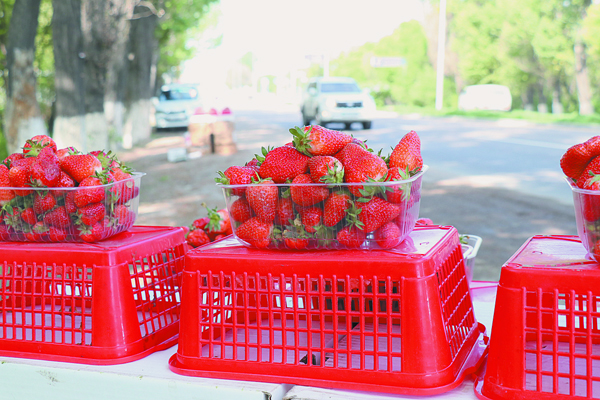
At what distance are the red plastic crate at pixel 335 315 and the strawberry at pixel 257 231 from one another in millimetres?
24

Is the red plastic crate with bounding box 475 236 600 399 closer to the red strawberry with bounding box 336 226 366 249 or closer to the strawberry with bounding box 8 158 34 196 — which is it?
the red strawberry with bounding box 336 226 366 249

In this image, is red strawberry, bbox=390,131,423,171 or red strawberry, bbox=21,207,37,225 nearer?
red strawberry, bbox=390,131,423,171

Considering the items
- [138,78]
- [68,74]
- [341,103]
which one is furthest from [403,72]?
[68,74]

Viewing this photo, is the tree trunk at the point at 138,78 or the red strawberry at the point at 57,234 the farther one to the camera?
the tree trunk at the point at 138,78

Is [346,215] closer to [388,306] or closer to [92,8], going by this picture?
[388,306]

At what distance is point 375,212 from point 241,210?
357mm

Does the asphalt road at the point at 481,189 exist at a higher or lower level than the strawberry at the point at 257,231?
lower

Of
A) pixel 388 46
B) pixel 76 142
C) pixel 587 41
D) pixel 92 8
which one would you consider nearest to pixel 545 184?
pixel 76 142

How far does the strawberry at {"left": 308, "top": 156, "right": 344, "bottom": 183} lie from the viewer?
1430 mm

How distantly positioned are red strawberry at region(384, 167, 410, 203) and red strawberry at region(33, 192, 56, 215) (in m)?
1.00

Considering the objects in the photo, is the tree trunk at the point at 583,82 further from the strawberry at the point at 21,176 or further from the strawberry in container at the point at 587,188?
the strawberry at the point at 21,176

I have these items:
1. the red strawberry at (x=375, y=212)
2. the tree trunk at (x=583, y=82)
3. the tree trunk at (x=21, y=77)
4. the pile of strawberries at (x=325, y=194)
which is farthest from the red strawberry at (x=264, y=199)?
the tree trunk at (x=583, y=82)

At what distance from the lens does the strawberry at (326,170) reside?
1430mm

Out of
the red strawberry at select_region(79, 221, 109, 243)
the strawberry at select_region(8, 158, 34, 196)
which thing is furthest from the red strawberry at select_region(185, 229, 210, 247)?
the strawberry at select_region(8, 158, 34, 196)
